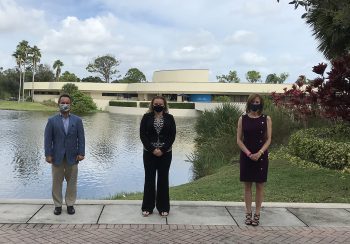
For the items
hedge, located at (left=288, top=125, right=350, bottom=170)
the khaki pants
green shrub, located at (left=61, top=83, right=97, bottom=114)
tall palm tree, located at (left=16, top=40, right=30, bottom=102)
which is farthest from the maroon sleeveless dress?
tall palm tree, located at (left=16, top=40, right=30, bottom=102)

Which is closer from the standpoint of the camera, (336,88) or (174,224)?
(174,224)

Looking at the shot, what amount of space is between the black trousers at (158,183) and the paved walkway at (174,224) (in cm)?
17

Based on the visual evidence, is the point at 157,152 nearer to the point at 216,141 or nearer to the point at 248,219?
the point at 248,219

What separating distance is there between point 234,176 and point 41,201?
512 centimetres

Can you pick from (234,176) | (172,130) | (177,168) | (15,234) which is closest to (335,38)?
(234,176)

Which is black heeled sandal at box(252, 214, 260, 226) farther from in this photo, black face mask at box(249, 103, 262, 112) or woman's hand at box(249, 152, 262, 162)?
black face mask at box(249, 103, 262, 112)

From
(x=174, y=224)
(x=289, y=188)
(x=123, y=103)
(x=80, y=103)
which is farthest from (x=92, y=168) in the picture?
(x=123, y=103)

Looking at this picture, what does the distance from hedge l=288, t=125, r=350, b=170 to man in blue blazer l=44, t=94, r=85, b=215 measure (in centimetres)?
617

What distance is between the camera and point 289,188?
881 centimetres

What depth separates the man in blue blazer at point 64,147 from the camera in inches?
245

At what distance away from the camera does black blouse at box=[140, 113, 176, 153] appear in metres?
6.25

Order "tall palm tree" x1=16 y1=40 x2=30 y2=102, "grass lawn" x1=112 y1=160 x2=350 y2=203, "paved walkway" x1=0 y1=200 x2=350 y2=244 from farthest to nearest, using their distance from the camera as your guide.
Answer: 1. "tall palm tree" x1=16 y1=40 x2=30 y2=102
2. "grass lawn" x1=112 y1=160 x2=350 y2=203
3. "paved walkway" x1=0 y1=200 x2=350 y2=244

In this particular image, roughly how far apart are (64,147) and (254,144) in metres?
2.59

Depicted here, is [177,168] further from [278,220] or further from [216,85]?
[216,85]
